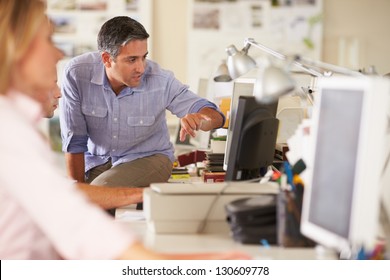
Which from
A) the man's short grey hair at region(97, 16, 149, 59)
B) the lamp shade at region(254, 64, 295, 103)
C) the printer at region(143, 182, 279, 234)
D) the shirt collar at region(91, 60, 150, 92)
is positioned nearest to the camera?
the lamp shade at region(254, 64, 295, 103)

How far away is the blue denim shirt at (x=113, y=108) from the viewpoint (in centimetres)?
378

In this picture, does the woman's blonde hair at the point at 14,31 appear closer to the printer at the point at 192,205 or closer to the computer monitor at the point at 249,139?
the printer at the point at 192,205

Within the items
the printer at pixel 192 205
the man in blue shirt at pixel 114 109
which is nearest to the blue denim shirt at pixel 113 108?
the man in blue shirt at pixel 114 109

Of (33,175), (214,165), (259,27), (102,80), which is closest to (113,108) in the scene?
(102,80)

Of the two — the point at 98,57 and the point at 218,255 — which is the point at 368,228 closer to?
the point at 218,255

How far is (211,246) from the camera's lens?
6.90 feet

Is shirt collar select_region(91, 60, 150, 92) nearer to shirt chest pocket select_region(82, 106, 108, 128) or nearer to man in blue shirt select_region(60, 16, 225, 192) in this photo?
man in blue shirt select_region(60, 16, 225, 192)

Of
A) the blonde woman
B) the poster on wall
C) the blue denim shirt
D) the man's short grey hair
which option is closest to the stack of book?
the blue denim shirt

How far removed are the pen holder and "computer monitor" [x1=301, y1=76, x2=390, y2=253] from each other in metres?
0.12

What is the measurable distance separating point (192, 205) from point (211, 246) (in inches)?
6.8

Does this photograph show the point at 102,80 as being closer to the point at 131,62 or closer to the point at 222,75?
the point at 131,62

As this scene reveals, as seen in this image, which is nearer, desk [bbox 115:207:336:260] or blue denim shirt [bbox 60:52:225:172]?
desk [bbox 115:207:336:260]

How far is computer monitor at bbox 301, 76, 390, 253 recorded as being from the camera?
1.51 metres

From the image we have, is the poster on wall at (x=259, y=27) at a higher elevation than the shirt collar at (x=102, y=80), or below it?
higher
